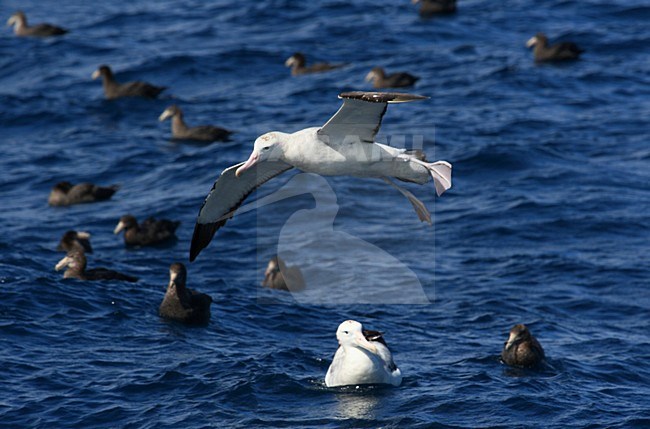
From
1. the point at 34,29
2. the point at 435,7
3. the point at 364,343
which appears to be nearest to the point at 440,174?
the point at 364,343

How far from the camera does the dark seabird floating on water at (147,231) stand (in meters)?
21.0

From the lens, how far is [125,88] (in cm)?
2969

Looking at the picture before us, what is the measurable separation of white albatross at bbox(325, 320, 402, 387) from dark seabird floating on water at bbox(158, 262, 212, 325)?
8.97 feet

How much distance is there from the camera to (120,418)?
45.5 ft

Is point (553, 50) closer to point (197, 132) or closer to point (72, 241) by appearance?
point (197, 132)

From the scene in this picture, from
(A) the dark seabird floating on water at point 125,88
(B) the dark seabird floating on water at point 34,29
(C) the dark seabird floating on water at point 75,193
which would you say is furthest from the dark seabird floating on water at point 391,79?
(B) the dark seabird floating on water at point 34,29

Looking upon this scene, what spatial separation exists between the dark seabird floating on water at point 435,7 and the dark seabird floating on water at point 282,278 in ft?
53.5

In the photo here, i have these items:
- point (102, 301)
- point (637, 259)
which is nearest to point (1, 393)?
point (102, 301)

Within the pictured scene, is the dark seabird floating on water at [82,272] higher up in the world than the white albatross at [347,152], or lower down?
lower down

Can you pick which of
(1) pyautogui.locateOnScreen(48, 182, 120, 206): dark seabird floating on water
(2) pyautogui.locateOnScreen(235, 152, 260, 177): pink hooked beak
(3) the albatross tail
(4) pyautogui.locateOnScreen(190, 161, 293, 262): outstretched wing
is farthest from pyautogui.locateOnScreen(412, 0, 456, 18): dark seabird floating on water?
(2) pyautogui.locateOnScreen(235, 152, 260, 177): pink hooked beak

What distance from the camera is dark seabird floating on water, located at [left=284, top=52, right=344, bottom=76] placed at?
98.7ft

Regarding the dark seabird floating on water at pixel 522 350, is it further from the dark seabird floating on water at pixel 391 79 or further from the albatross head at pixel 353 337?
the dark seabird floating on water at pixel 391 79

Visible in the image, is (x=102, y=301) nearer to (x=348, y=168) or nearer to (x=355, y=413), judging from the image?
(x=355, y=413)

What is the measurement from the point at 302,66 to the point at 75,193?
849 cm
